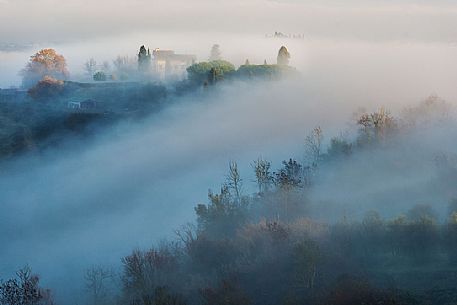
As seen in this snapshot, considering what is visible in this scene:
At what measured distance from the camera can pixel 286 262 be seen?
29438 mm

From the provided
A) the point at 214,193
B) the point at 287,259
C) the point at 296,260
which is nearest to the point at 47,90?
the point at 214,193

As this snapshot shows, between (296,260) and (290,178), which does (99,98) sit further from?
(296,260)

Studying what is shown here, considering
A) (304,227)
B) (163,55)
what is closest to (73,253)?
(304,227)

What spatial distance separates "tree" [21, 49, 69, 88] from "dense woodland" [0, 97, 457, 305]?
47436 millimetres

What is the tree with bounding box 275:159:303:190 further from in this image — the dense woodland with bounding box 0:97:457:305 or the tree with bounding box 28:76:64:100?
the tree with bounding box 28:76:64:100

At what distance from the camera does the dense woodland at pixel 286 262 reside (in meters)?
25.6

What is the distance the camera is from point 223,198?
121 ft

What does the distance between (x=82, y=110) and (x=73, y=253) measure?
2330 cm

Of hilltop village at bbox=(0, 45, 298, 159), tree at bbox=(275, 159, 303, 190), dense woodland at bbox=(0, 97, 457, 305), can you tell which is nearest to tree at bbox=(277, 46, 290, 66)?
hilltop village at bbox=(0, 45, 298, 159)

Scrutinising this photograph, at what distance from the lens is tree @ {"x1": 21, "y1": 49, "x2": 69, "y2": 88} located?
257ft

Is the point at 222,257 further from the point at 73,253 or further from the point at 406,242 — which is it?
the point at 73,253

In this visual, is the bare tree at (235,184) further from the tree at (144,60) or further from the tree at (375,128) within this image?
the tree at (144,60)

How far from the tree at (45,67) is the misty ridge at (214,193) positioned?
1.05 ft

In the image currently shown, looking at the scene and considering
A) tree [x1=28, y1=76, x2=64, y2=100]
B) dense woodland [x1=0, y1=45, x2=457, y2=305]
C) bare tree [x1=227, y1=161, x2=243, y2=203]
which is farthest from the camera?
tree [x1=28, y1=76, x2=64, y2=100]
